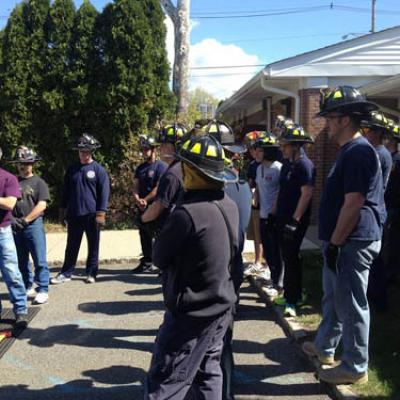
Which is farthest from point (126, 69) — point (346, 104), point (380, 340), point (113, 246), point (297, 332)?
point (380, 340)

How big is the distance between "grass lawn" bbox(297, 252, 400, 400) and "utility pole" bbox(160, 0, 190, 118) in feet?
25.8

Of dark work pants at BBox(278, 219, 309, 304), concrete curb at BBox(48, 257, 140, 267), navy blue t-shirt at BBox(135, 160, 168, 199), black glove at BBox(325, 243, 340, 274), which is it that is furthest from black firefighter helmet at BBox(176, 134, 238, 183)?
concrete curb at BBox(48, 257, 140, 267)

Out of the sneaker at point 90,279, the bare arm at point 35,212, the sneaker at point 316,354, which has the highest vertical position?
the bare arm at point 35,212

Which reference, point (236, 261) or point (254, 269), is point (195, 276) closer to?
point (236, 261)

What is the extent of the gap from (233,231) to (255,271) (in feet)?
13.9

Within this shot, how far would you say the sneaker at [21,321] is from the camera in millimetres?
5039

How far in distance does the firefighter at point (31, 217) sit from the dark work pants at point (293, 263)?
9.67ft

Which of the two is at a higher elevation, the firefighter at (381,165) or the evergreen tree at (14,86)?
the evergreen tree at (14,86)

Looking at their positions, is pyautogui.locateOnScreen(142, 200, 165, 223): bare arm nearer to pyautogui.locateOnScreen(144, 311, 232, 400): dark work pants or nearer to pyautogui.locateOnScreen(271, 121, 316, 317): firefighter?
pyautogui.locateOnScreen(271, 121, 316, 317): firefighter

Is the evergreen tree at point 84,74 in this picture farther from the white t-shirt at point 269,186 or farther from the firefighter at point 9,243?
the firefighter at point 9,243

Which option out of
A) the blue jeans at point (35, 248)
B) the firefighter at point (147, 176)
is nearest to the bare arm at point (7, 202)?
the blue jeans at point (35, 248)

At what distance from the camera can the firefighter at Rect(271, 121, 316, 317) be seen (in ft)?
16.2

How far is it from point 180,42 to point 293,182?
9314mm

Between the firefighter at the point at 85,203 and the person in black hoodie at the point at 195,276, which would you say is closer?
the person in black hoodie at the point at 195,276
